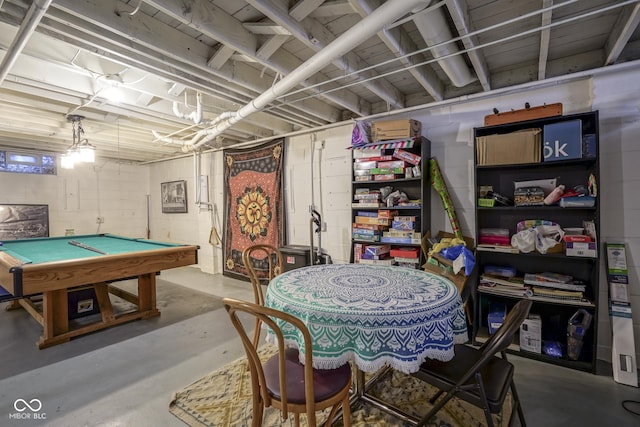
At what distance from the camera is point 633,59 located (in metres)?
2.35

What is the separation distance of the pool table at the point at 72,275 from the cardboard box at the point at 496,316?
3.30 metres

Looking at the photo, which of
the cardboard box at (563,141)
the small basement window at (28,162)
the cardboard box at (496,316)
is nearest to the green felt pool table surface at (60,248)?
the small basement window at (28,162)

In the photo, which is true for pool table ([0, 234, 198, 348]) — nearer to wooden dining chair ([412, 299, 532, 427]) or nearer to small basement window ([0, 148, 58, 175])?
small basement window ([0, 148, 58, 175])

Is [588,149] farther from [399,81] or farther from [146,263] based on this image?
[146,263]

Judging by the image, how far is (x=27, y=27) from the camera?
1721 mm

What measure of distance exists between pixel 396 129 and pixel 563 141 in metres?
1.44

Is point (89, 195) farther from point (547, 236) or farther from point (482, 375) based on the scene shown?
point (547, 236)

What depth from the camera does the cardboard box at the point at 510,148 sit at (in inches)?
97.5

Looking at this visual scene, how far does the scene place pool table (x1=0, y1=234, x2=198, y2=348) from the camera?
2.47 m

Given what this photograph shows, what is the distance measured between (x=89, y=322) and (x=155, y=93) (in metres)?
2.71

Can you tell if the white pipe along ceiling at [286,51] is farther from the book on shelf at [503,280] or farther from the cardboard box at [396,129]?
the book on shelf at [503,280]

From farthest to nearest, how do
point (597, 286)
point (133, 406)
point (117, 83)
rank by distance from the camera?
point (117, 83), point (597, 286), point (133, 406)

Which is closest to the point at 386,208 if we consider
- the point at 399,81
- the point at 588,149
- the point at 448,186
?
the point at 448,186

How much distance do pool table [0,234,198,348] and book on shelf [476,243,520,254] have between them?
3.18 m
